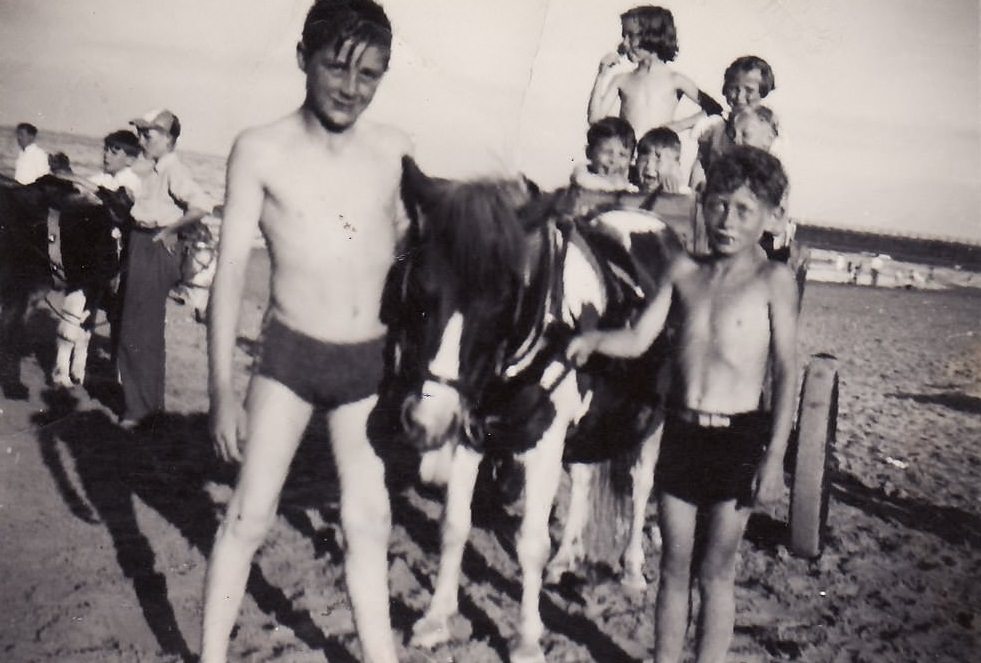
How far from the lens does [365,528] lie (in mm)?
2709

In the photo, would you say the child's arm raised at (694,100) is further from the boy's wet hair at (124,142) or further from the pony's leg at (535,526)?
the boy's wet hair at (124,142)

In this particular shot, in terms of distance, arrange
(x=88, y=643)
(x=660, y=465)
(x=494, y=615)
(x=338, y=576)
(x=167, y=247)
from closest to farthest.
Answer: (x=660, y=465) → (x=88, y=643) → (x=494, y=615) → (x=338, y=576) → (x=167, y=247)

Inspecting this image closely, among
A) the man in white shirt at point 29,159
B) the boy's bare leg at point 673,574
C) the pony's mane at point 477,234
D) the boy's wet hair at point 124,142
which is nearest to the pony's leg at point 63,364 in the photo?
the boy's wet hair at point 124,142

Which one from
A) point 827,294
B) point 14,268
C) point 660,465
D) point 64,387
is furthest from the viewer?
point 827,294

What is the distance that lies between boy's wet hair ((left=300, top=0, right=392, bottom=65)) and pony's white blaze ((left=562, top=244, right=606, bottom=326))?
4.23ft

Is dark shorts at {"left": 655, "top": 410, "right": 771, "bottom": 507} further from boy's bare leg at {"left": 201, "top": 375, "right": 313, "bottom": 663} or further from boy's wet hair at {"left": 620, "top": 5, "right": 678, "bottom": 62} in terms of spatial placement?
boy's wet hair at {"left": 620, "top": 5, "right": 678, "bottom": 62}

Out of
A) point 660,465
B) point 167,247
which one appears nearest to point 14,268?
point 167,247

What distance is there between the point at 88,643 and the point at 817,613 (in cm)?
330

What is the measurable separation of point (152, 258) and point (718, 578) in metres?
4.90

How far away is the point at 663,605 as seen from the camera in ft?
9.83

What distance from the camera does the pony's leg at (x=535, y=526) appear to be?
3338 millimetres

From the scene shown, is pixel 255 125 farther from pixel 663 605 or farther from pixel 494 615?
pixel 494 615

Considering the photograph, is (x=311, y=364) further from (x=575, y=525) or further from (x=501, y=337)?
(x=575, y=525)

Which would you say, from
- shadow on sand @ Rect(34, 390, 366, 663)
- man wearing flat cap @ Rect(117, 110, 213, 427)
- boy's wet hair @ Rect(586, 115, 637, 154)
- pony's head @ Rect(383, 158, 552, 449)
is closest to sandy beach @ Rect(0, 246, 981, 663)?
shadow on sand @ Rect(34, 390, 366, 663)
